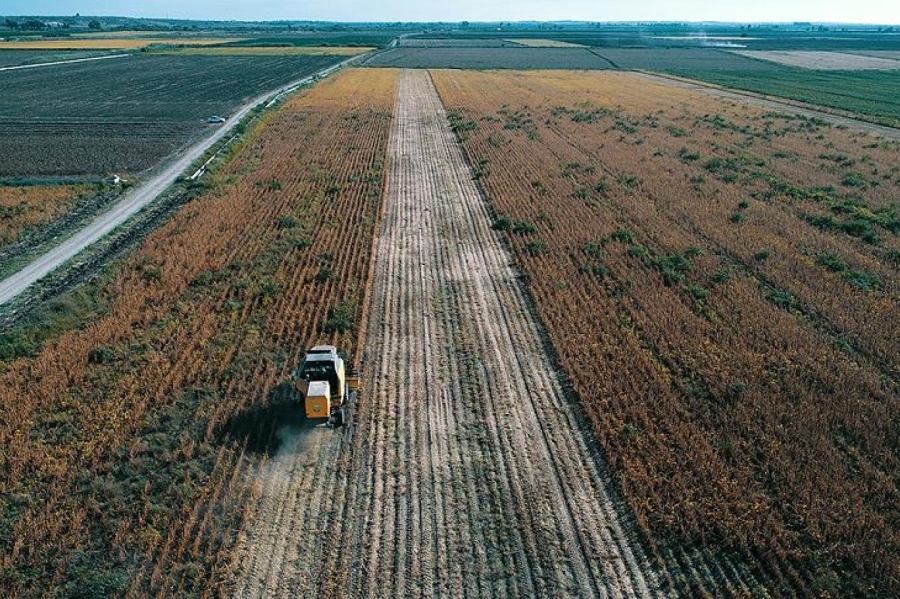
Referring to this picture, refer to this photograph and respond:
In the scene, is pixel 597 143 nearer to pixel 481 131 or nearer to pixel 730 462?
pixel 481 131

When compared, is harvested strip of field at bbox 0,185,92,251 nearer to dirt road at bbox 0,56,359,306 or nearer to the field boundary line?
dirt road at bbox 0,56,359,306

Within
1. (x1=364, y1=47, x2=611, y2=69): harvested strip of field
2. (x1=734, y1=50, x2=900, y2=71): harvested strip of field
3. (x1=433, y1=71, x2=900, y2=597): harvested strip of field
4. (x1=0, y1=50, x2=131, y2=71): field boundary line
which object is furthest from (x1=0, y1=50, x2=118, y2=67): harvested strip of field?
(x1=734, y1=50, x2=900, y2=71): harvested strip of field

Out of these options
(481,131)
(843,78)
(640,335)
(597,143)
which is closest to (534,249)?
(640,335)

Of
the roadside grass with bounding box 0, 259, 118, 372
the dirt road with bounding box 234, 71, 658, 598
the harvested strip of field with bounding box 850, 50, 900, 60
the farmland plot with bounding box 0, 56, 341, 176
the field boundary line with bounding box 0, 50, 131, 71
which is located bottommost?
the dirt road with bounding box 234, 71, 658, 598

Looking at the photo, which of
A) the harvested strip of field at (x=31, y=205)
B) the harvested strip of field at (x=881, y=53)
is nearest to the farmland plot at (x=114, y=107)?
the harvested strip of field at (x=31, y=205)

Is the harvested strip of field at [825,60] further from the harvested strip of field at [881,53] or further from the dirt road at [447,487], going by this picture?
the dirt road at [447,487]
